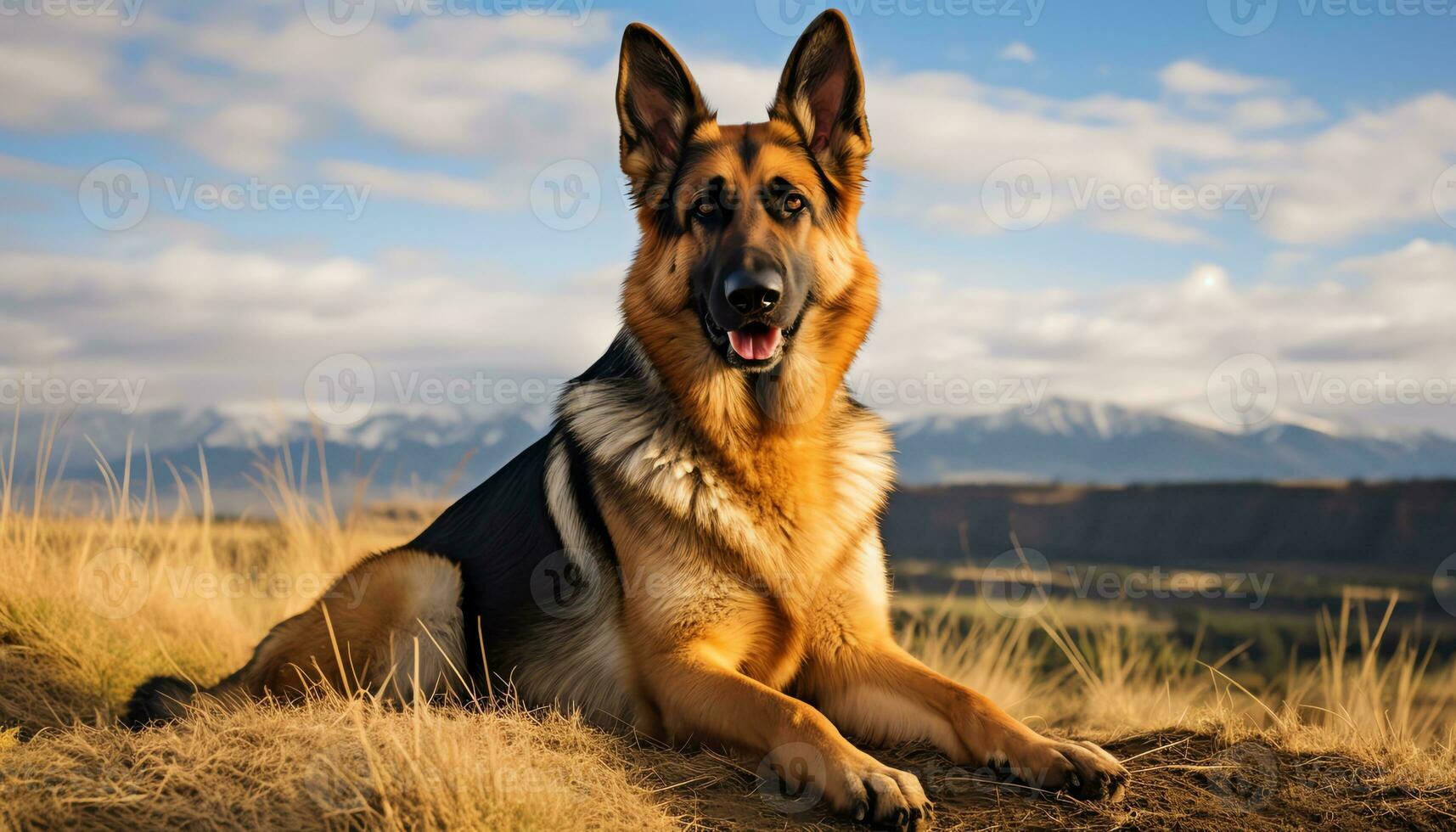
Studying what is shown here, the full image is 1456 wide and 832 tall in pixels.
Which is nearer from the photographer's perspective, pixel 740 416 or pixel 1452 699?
pixel 740 416

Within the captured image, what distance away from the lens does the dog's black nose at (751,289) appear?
4254mm

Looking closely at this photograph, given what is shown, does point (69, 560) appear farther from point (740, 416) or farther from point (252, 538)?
point (740, 416)

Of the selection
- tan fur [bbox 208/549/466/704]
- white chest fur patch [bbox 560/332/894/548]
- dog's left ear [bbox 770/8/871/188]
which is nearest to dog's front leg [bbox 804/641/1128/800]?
white chest fur patch [bbox 560/332/894/548]

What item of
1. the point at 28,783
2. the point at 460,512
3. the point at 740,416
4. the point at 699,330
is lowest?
the point at 28,783

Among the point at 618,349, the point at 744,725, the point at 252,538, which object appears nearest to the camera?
the point at 744,725

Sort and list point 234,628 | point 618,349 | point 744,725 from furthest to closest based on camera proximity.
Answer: point 234,628, point 618,349, point 744,725

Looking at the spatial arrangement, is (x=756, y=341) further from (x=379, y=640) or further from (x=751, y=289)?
(x=379, y=640)

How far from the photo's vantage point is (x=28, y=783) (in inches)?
124

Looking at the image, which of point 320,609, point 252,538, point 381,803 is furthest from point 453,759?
point 252,538

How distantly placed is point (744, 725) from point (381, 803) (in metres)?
1.45

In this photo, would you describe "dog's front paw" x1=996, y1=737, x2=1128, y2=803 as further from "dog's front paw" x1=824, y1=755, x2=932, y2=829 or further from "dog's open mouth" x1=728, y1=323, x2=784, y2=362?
"dog's open mouth" x1=728, y1=323, x2=784, y2=362

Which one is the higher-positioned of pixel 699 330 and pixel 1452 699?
pixel 699 330

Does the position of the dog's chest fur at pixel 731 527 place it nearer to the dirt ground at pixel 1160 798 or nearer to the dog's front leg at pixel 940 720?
the dog's front leg at pixel 940 720

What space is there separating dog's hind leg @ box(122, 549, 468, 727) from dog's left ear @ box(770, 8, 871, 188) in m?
2.98
